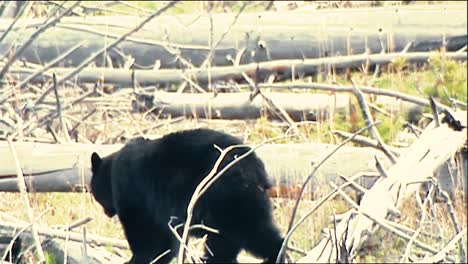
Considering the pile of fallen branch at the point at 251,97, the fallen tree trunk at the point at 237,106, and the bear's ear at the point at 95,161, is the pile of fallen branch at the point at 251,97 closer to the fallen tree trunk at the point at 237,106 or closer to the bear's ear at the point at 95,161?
the fallen tree trunk at the point at 237,106

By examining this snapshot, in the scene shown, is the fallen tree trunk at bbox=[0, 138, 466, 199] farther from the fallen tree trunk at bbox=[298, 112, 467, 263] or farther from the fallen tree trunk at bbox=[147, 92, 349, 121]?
the fallen tree trunk at bbox=[147, 92, 349, 121]

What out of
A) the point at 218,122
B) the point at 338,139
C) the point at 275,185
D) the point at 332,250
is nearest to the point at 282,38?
the point at 218,122

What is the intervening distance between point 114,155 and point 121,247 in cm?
88

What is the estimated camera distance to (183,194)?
6.36 meters

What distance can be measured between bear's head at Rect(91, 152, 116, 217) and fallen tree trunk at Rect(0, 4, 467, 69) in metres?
2.22

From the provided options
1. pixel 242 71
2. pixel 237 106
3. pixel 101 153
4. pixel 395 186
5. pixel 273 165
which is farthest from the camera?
pixel 242 71

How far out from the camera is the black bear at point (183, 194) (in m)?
6.07

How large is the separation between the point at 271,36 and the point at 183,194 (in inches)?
132

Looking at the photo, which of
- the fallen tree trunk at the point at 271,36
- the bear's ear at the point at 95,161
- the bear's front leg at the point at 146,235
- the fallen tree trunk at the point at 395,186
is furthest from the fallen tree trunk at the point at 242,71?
the fallen tree trunk at the point at 395,186

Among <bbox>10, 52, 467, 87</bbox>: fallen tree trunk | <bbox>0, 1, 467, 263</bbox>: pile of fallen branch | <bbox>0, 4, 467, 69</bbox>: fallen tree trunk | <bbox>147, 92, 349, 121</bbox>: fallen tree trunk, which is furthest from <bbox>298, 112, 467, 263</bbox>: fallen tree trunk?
<bbox>0, 4, 467, 69</bbox>: fallen tree trunk

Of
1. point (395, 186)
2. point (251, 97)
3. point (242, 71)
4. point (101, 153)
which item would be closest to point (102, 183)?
point (101, 153)

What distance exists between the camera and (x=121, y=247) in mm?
5953

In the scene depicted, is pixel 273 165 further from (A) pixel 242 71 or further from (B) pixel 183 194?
(A) pixel 242 71

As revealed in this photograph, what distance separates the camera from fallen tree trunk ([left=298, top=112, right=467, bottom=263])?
4.76m
